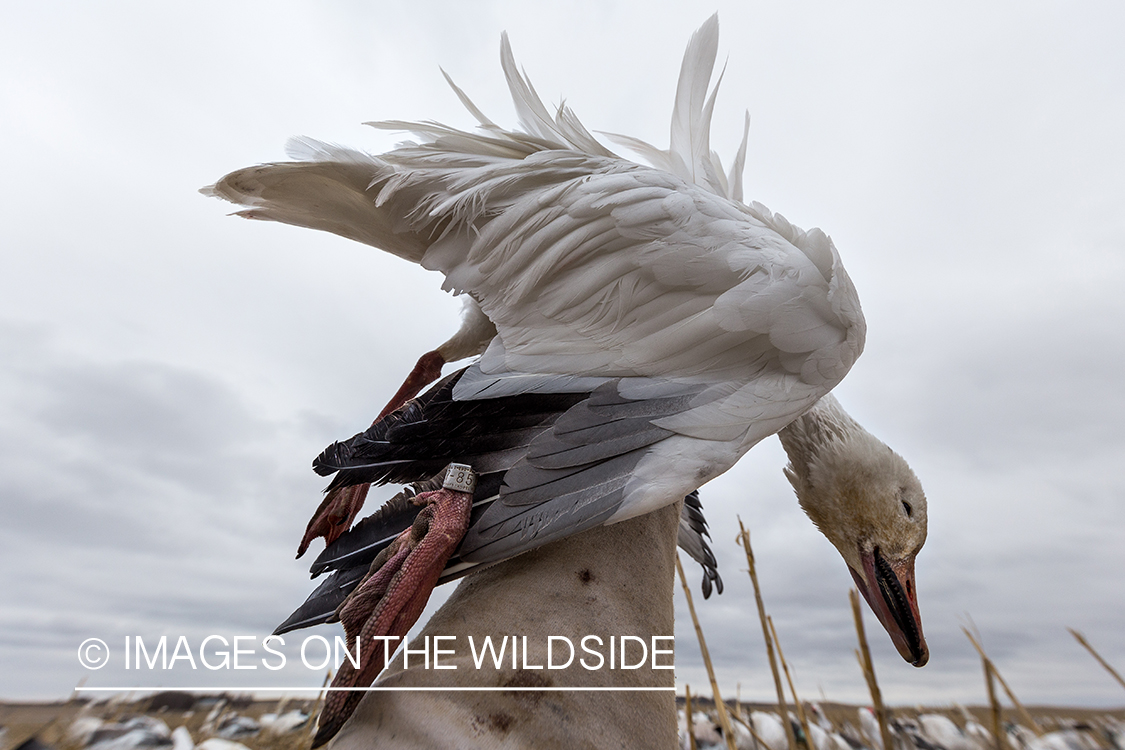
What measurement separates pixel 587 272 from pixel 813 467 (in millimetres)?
1012

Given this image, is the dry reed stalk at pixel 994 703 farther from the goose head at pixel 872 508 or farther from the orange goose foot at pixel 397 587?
the goose head at pixel 872 508

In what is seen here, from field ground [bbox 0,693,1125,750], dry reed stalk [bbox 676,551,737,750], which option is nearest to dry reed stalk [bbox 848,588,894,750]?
field ground [bbox 0,693,1125,750]

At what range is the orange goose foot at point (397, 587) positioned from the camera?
1041mm

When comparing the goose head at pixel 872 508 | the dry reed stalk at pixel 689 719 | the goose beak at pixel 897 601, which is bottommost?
the dry reed stalk at pixel 689 719

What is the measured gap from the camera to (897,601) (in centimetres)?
180

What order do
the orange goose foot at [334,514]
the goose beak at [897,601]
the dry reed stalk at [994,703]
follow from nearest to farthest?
the dry reed stalk at [994,703] < the orange goose foot at [334,514] < the goose beak at [897,601]

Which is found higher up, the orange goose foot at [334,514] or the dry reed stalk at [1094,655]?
the orange goose foot at [334,514]

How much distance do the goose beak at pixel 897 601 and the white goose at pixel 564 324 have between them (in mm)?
797

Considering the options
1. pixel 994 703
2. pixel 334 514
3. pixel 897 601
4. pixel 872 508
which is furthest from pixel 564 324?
pixel 897 601

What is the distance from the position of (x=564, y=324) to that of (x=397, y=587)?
0.61 metres

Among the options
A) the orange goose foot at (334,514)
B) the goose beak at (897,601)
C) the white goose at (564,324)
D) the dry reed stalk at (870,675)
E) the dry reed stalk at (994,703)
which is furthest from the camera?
the goose beak at (897,601)

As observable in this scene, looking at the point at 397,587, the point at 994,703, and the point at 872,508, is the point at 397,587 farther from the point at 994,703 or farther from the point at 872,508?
the point at 872,508

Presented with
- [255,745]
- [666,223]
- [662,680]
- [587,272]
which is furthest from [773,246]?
[255,745]

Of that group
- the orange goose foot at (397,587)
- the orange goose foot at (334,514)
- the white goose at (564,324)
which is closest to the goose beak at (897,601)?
the white goose at (564,324)
